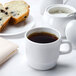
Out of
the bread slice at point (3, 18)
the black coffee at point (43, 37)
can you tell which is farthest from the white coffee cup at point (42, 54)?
the bread slice at point (3, 18)

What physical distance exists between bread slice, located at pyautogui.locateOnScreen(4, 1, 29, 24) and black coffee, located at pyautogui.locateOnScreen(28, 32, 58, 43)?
1.05 feet

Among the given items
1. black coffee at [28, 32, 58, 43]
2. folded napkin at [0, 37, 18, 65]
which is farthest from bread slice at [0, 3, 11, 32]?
black coffee at [28, 32, 58, 43]

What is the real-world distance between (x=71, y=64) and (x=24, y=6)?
49 centimetres

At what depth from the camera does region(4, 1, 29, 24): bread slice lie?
1.16 meters

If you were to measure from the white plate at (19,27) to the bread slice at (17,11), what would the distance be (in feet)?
0.08

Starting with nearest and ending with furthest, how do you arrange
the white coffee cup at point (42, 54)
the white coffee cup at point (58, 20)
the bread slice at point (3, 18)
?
the white coffee cup at point (42, 54)
the white coffee cup at point (58, 20)
the bread slice at point (3, 18)

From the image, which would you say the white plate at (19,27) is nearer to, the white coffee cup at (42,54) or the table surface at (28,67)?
the table surface at (28,67)

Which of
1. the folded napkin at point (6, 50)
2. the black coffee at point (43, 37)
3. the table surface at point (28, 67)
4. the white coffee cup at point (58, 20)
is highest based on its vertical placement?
the black coffee at point (43, 37)

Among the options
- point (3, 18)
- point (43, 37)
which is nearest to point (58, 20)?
point (43, 37)

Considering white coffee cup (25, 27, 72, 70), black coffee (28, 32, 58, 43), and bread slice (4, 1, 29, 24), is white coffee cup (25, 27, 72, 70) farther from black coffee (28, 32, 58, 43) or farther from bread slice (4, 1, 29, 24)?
bread slice (4, 1, 29, 24)

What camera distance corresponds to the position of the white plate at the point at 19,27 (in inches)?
42.5

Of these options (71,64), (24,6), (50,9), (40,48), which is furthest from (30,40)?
(24,6)

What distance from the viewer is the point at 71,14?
1.00m

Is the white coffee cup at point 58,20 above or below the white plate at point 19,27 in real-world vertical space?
above
